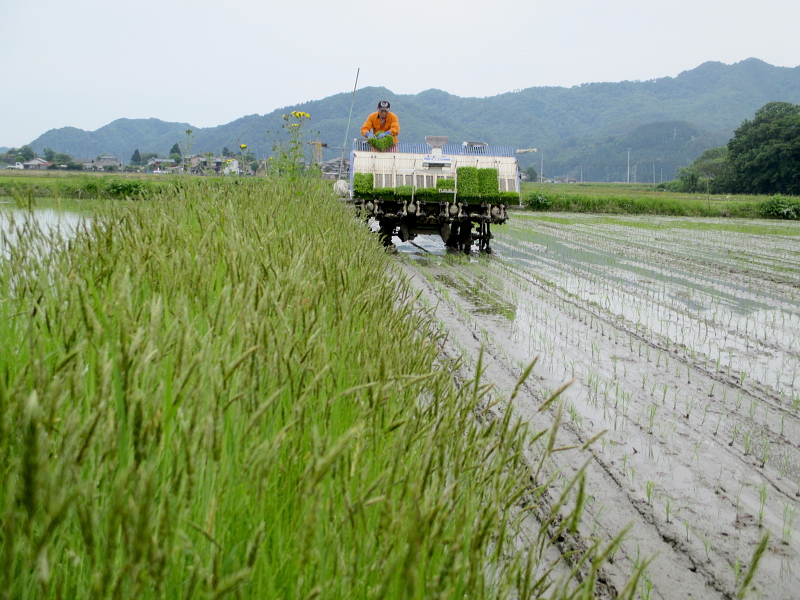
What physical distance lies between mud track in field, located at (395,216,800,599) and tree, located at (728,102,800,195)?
55718mm

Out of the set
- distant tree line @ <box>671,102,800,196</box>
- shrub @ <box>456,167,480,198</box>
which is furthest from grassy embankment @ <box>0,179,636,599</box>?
distant tree line @ <box>671,102,800,196</box>

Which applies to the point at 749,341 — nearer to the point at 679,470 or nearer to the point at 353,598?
the point at 679,470

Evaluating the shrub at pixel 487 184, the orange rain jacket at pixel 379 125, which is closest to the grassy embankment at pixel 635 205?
the orange rain jacket at pixel 379 125

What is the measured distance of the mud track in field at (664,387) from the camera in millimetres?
3355

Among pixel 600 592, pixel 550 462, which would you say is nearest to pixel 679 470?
pixel 550 462

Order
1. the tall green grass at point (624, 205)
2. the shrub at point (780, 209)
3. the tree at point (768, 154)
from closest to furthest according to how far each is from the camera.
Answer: the shrub at point (780, 209) < the tall green grass at point (624, 205) < the tree at point (768, 154)

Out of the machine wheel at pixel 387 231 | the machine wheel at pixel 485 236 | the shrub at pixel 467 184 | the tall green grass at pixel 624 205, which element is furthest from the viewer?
the tall green grass at pixel 624 205

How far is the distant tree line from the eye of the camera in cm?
6172

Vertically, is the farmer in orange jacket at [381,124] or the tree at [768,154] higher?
the tree at [768,154]

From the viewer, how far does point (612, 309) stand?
29.9 ft

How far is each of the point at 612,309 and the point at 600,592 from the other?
21.5 feet

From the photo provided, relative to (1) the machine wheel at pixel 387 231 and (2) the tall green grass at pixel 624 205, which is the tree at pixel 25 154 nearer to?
(2) the tall green grass at pixel 624 205

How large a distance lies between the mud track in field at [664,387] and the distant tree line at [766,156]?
54169mm

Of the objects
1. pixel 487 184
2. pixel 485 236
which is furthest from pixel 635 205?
pixel 487 184
